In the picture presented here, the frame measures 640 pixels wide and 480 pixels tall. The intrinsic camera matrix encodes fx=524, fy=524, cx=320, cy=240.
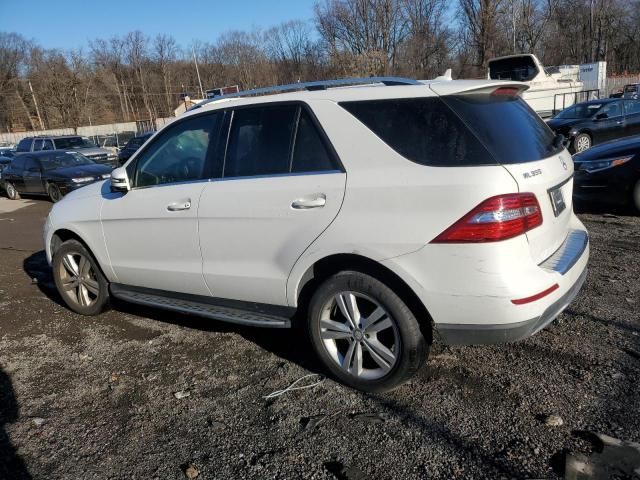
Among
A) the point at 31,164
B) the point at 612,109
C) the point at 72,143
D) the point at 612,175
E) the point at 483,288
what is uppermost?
the point at 72,143

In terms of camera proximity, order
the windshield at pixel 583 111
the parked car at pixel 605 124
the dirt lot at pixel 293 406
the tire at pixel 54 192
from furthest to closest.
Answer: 1. the windshield at pixel 583 111
2. the parked car at pixel 605 124
3. the tire at pixel 54 192
4. the dirt lot at pixel 293 406

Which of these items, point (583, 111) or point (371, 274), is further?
point (583, 111)

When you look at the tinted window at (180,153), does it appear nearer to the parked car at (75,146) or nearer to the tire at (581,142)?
the tire at (581,142)

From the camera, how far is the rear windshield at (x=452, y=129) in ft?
9.07

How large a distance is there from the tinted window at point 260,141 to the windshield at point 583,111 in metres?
14.1

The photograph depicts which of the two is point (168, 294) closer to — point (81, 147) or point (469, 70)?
point (81, 147)

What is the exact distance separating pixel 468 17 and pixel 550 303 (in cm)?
5948

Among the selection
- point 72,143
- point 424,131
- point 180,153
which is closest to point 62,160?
point 72,143

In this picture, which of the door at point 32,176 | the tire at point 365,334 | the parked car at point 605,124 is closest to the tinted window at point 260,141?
the tire at point 365,334

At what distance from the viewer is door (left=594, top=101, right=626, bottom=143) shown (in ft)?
47.1

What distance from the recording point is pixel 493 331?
8.98 feet

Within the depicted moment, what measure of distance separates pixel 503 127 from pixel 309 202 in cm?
118

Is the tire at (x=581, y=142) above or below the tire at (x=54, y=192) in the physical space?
below

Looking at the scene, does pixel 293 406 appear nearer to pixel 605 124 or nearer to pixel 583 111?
pixel 605 124
